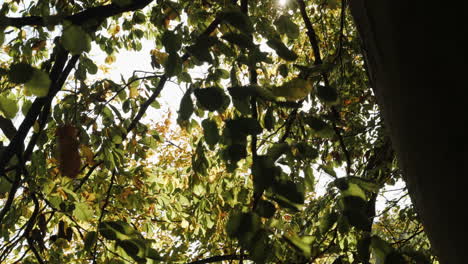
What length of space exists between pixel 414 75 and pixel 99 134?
8.28 ft

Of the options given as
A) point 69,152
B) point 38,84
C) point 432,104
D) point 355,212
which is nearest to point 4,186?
point 69,152

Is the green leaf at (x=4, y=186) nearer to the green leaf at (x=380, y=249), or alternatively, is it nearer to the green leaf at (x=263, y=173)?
the green leaf at (x=263, y=173)

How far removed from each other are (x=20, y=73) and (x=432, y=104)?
2.82ft

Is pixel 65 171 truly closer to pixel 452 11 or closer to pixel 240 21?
pixel 240 21

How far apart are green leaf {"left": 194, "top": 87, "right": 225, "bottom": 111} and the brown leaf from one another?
1.37 m

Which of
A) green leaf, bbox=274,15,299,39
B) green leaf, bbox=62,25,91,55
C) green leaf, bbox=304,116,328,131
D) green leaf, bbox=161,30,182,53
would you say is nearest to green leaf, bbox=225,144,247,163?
green leaf, bbox=304,116,328,131

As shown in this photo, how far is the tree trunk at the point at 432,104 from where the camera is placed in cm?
60

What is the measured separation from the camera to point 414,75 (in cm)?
65

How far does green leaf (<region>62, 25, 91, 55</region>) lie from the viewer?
995 millimetres

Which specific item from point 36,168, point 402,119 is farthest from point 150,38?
point 402,119

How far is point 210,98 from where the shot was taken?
3.38ft

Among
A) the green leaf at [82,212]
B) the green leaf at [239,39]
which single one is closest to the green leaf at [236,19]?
the green leaf at [239,39]

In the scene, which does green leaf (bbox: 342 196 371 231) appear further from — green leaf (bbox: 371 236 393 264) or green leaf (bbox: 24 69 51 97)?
green leaf (bbox: 24 69 51 97)

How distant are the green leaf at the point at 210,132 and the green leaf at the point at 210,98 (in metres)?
0.17
